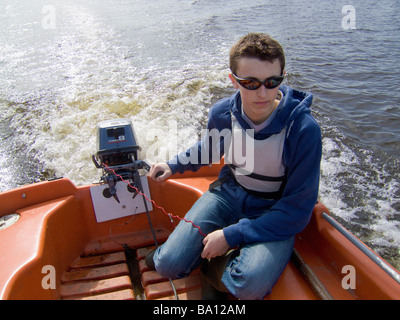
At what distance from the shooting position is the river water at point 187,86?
3.57 meters

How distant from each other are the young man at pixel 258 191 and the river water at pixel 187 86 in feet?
5.48

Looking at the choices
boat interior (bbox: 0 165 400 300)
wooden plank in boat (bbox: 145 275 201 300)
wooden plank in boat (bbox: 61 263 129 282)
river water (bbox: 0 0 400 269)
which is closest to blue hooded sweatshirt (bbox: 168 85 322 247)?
boat interior (bbox: 0 165 400 300)

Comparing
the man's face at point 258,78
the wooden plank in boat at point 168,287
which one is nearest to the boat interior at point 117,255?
the wooden plank in boat at point 168,287

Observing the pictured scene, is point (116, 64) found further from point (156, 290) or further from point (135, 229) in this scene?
point (156, 290)

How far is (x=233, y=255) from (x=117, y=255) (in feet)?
3.00

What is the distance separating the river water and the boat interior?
1.41 metres

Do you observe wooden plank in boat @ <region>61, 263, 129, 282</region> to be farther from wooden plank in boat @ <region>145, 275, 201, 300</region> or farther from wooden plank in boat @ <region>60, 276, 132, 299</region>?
wooden plank in boat @ <region>145, 275, 201, 300</region>

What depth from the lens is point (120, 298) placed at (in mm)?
1723

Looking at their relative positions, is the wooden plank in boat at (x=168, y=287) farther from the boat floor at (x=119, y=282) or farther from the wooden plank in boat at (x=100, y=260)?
the wooden plank in boat at (x=100, y=260)

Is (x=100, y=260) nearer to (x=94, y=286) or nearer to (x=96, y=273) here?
(x=96, y=273)

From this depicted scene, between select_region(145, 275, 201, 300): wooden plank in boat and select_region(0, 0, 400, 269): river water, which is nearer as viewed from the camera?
select_region(145, 275, 201, 300): wooden plank in boat

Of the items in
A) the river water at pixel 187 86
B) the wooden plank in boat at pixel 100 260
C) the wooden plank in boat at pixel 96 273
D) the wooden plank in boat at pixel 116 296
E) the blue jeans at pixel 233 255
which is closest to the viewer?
the blue jeans at pixel 233 255

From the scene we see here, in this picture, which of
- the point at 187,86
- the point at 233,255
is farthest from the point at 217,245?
the point at 187,86

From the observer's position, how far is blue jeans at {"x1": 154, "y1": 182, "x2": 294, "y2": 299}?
1.33 m
